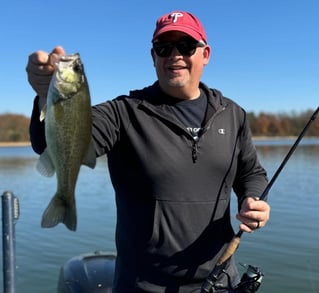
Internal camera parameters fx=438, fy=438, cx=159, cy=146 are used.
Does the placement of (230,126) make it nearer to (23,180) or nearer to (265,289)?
(265,289)

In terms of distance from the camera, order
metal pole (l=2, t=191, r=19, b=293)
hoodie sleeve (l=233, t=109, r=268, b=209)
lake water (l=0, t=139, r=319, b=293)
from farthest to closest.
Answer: lake water (l=0, t=139, r=319, b=293)
metal pole (l=2, t=191, r=19, b=293)
hoodie sleeve (l=233, t=109, r=268, b=209)

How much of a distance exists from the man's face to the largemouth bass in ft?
2.94

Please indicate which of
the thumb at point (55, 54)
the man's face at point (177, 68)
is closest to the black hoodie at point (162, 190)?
the man's face at point (177, 68)

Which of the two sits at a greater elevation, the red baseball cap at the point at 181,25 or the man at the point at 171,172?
the red baseball cap at the point at 181,25

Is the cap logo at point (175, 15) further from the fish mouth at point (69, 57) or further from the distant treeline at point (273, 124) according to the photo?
the distant treeline at point (273, 124)

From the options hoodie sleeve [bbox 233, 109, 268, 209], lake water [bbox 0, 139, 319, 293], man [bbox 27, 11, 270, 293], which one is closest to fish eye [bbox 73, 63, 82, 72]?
man [bbox 27, 11, 270, 293]

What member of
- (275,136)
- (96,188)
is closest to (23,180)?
(96,188)

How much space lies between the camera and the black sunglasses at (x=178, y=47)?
9.40ft

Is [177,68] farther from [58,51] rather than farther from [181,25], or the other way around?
[58,51]

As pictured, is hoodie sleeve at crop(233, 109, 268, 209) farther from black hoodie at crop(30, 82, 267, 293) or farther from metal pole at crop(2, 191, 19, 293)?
metal pole at crop(2, 191, 19, 293)

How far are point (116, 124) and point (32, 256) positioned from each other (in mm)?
7357

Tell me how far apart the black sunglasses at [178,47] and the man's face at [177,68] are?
13 millimetres

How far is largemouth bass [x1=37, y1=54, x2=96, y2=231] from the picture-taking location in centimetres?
196

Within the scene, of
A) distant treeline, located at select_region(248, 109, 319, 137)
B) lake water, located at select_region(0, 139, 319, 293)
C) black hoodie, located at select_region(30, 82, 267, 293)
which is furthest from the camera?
distant treeline, located at select_region(248, 109, 319, 137)
